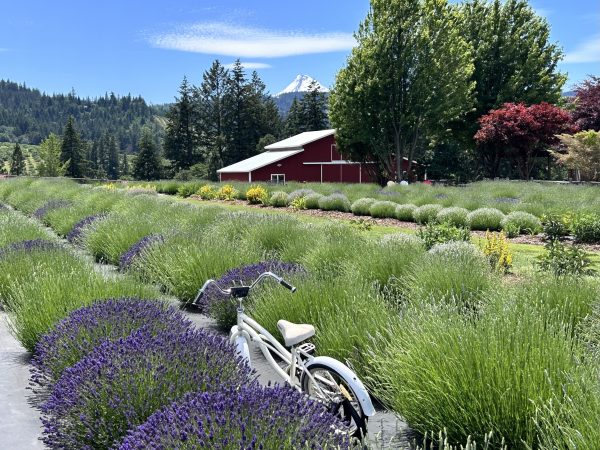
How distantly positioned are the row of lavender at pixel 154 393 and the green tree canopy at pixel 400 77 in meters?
27.5

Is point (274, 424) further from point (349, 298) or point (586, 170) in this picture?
point (586, 170)

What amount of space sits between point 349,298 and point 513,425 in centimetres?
195

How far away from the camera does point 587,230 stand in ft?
34.7

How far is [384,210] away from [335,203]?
318 cm

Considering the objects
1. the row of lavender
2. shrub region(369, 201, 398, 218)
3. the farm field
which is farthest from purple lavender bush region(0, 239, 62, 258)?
shrub region(369, 201, 398, 218)

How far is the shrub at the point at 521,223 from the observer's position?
1193cm

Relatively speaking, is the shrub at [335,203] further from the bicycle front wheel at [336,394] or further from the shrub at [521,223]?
the bicycle front wheel at [336,394]

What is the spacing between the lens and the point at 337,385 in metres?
3.27

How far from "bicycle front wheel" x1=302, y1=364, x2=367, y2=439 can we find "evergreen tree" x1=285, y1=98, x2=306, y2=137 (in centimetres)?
7077

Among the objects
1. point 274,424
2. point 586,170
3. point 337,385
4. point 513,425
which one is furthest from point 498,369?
point 586,170

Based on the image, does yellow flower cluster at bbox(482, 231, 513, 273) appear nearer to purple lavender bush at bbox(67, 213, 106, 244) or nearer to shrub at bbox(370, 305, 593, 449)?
shrub at bbox(370, 305, 593, 449)

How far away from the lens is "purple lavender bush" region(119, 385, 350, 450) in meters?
2.27

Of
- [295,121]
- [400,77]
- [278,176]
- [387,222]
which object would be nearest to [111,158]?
[295,121]

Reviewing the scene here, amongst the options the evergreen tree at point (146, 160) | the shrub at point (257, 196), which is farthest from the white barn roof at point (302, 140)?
the evergreen tree at point (146, 160)
